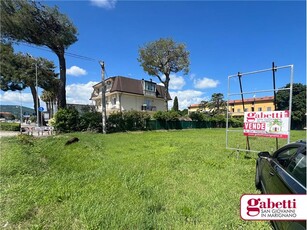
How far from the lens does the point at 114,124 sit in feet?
78.3

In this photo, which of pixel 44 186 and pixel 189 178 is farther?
pixel 189 178

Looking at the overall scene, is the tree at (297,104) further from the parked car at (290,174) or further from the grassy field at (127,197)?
the parked car at (290,174)

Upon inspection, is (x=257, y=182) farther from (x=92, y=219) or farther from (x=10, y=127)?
(x=10, y=127)

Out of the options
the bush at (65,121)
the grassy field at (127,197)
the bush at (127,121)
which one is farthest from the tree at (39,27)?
the grassy field at (127,197)

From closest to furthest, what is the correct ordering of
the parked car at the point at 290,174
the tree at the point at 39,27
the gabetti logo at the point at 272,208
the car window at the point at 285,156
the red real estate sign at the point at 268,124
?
the gabetti logo at the point at 272,208 < the parked car at the point at 290,174 < the car window at the point at 285,156 < the red real estate sign at the point at 268,124 < the tree at the point at 39,27

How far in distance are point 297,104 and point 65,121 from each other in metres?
48.8

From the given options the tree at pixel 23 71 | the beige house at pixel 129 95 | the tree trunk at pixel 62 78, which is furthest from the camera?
the beige house at pixel 129 95

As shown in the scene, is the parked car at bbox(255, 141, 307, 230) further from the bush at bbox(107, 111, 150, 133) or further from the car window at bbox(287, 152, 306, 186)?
the bush at bbox(107, 111, 150, 133)

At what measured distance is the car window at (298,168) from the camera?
237 cm

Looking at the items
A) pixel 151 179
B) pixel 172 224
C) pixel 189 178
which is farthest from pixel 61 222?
pixel 189 178

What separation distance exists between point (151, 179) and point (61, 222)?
2.59 metres

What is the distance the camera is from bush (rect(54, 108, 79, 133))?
1991 cm

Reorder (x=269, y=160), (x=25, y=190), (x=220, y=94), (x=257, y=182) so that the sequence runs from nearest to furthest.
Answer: (x=269, y=160), (x=25, y=190), (x=257, y=182), (x=220, y=94)

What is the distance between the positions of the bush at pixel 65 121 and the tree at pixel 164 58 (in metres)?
18.5
